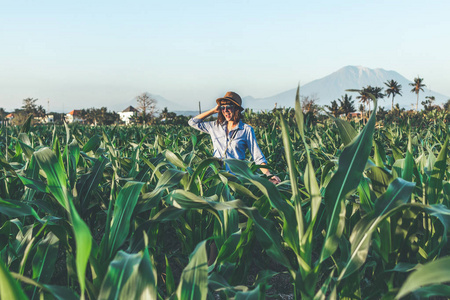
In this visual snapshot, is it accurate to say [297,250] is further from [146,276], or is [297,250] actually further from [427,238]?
[427,238]

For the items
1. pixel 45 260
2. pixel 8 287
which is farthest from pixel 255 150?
pixel 8 287

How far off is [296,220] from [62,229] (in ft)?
2.76

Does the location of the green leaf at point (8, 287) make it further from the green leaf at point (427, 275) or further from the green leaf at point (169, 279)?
the green leaf at point (427, 275)

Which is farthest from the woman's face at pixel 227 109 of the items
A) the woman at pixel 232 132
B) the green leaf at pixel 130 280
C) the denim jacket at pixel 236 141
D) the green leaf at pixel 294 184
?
the green leaf at pixel 130 280

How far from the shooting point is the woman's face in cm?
300

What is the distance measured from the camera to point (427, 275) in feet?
1.99

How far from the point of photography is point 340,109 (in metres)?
55.7

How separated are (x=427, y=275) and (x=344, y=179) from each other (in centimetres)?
35

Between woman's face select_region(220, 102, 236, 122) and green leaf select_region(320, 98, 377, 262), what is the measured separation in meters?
2.13

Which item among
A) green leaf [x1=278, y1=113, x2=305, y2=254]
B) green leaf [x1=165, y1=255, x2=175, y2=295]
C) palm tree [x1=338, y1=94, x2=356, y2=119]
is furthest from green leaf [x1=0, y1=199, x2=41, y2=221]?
palm tree [x1=338, y1=94, x2=356, y2=119]

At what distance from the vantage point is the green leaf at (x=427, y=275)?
60 cm

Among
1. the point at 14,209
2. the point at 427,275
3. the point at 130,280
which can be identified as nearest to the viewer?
the point at 427,275

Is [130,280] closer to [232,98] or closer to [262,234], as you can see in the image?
[262,234]

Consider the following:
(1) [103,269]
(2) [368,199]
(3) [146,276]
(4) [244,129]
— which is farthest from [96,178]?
(4) [244,129]
